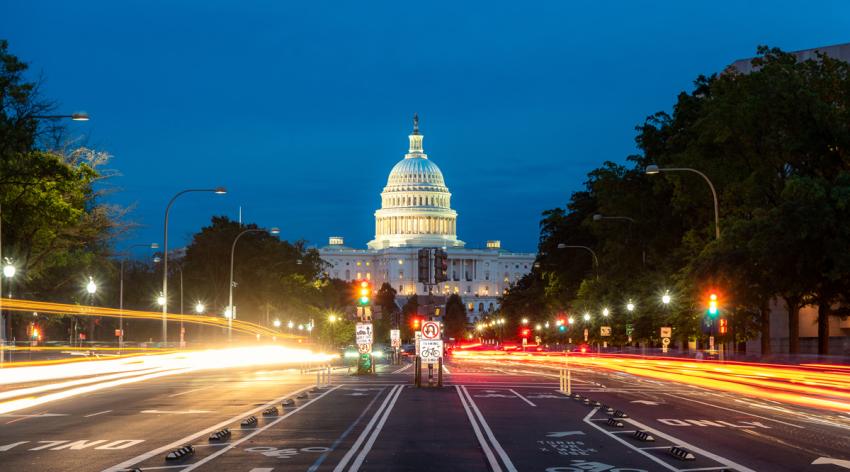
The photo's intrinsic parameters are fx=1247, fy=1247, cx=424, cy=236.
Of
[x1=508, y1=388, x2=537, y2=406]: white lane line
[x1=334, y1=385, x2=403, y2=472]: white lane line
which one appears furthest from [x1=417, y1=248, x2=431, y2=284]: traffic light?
[x1=334, y1=385, x2=403, y2=472]: white lane line

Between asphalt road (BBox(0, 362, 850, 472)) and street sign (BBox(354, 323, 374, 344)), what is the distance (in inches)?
381

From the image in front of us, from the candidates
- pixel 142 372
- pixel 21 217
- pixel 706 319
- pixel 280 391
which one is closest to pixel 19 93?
pixel 21 217

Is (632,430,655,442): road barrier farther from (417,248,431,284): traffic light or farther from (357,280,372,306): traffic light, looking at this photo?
A: (357,280,372,306): traffic light

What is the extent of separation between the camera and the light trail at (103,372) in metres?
36.3

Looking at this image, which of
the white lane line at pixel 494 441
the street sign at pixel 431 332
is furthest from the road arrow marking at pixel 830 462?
the street sign at pixel 431 332

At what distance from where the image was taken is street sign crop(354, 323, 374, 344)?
159ft

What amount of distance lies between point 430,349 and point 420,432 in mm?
16596

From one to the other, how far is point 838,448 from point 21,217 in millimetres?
52825

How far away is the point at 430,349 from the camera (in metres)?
39.7

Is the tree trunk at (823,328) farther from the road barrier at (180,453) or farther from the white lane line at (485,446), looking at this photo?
the road barrier at (180,453)

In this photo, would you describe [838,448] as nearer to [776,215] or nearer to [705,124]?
[776,215]

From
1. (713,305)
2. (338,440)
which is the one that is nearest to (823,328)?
(713,305)

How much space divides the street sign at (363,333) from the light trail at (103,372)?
28.8 ft

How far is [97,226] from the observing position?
7550 cm
